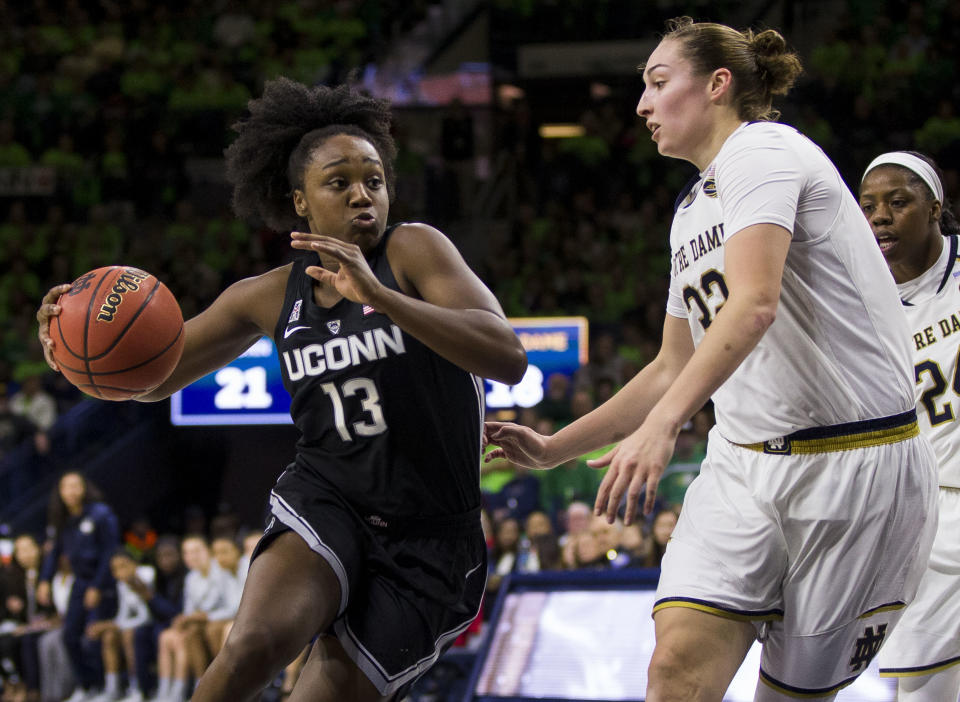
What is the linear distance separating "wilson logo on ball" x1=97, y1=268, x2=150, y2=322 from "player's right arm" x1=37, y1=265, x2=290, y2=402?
173 millimetres

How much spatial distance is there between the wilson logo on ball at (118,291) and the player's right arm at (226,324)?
17 centimetres

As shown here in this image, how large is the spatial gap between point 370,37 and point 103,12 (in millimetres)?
3783

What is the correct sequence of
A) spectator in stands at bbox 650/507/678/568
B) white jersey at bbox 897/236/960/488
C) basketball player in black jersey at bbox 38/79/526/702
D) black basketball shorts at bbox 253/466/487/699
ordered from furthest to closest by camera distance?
1. spectator in stands at bbox 650/507/678/568
2. white jersey at bbox 897/236/960/488
3. black basketball shorts at bbox 253/466/487/699
4. basketball player in black jersey at bbox 38/79/526/702

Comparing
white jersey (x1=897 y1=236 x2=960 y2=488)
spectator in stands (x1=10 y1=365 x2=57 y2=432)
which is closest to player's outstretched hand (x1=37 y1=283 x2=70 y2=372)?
white jersey (x1=897 y1=236 x2=960 y2=488)

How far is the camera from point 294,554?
286 cm

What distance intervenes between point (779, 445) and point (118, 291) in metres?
1.81

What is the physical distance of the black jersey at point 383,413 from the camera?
9.75 ft

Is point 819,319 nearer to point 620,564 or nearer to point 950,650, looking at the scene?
point 950,650

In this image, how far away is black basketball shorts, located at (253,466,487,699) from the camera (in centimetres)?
289

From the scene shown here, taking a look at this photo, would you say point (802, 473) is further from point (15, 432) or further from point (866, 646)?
point (15, 432)

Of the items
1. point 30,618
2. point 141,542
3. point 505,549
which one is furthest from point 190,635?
point 505,549

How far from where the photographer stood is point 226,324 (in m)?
3.33

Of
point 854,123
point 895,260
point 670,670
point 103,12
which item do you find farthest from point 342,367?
point 103,12

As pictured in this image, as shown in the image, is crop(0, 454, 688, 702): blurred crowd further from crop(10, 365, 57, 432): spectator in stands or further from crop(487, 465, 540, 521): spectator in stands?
crop(10, 365, 57, 432): spectator in stands
